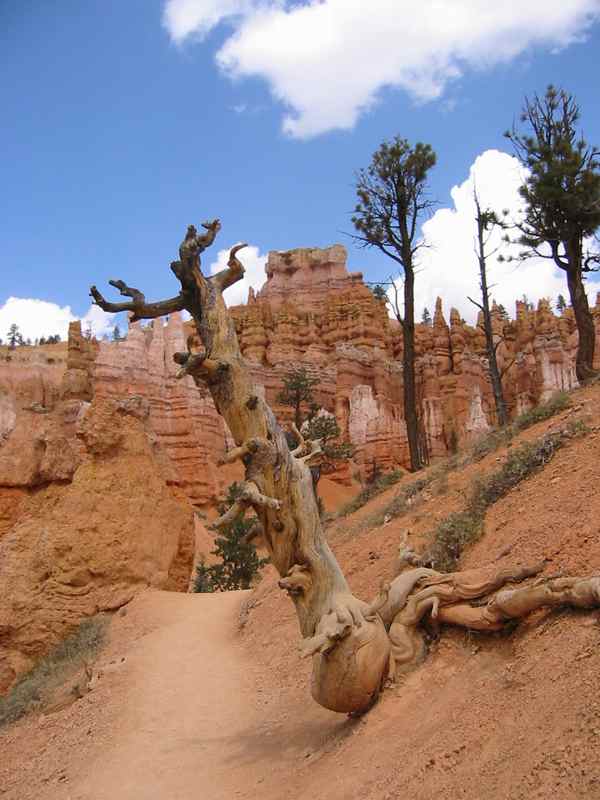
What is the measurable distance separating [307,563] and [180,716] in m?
3.32

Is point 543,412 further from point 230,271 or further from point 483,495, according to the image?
point 230,271

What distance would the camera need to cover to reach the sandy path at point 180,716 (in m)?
6.70

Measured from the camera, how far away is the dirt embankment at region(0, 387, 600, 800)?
4344 millimetres

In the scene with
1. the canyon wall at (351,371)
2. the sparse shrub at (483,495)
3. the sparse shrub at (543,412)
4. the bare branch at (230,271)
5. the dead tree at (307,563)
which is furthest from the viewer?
the canyon wall at (351,371)

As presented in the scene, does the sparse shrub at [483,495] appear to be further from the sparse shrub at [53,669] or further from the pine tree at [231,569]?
the pine tree at [231,569]

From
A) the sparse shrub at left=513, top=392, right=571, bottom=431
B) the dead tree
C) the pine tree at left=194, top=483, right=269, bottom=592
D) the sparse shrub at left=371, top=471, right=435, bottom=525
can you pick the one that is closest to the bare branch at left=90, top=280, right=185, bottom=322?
the dead tree

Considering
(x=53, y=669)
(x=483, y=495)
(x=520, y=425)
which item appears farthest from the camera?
(x=520, y=425)

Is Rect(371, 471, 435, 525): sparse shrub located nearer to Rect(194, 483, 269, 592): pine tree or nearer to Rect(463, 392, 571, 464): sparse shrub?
Rect(463, 392, 571, 464): sparse shrub

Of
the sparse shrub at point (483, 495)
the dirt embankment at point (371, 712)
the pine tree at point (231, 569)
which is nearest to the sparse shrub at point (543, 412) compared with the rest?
the dirt embankment at point (371, 712)

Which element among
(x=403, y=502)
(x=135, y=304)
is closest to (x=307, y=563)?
(x=135, y=304)

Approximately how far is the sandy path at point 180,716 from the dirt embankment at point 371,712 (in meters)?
0.03

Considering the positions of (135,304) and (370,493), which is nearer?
Result: (135,304)

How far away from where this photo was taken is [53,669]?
10977 mm

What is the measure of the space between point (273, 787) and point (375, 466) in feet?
126
